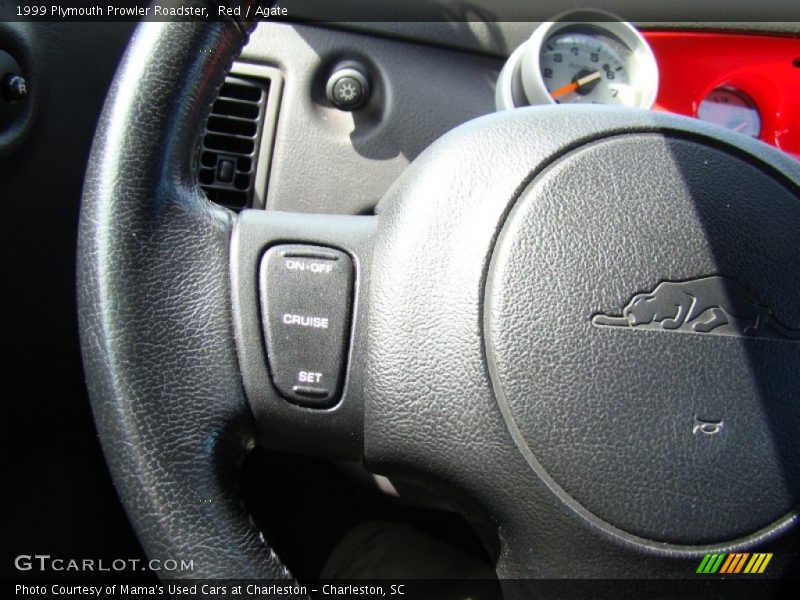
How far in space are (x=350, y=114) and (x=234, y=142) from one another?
8.7 inches

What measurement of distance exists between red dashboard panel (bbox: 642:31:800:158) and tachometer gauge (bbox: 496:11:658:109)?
0.48 feet

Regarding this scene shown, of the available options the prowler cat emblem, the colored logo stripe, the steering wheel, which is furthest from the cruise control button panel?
the colored logo stripe

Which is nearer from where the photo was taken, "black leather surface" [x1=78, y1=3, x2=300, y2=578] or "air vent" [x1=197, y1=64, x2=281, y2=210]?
"black leather surface" [x1=78, y1=3, x2=300, y2=578]

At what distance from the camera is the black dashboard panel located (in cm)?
136

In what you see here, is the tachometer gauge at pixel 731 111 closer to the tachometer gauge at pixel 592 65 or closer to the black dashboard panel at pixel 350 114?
the tachometer gauge at pixel 592 65

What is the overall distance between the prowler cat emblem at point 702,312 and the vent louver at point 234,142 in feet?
2.44

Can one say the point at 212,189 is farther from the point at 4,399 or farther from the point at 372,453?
the point at 372,453

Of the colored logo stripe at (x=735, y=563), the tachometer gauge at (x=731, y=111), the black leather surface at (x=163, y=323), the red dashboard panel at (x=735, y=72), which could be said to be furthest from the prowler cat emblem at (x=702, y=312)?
the tachometer gauge at (x=731, y=111)

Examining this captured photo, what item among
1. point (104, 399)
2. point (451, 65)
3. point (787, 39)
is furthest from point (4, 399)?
point (787, 39)

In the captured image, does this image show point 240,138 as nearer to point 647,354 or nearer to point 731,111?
point 647,354

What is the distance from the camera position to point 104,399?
781 millimetres

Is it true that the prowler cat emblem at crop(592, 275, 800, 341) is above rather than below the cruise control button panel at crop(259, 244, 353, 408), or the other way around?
above

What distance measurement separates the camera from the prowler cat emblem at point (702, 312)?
84 cm

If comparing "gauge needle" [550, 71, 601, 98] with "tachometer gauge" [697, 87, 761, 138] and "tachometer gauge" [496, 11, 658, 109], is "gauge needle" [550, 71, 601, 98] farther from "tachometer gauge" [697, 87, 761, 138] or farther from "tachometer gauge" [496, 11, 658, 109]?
"tachometer gauge" [697, 87, 761, 138]
